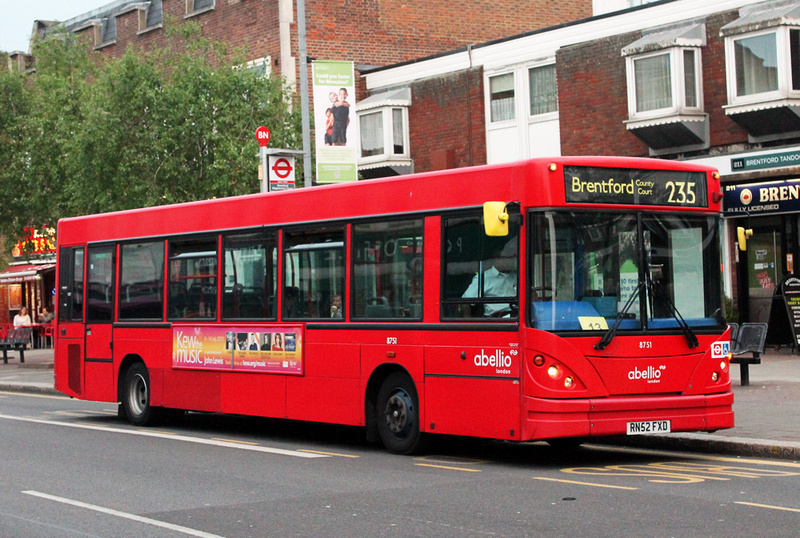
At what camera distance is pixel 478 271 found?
37.9 feet

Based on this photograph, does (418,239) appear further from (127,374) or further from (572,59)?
(572,59)

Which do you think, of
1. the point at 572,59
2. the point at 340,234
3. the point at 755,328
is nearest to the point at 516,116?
the point at 572,59

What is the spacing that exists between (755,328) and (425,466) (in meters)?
7.62

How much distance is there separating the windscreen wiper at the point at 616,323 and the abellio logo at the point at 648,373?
1.37 ft

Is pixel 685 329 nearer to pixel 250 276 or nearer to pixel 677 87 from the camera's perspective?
pixel 250 276

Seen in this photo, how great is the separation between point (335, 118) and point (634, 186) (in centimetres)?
999

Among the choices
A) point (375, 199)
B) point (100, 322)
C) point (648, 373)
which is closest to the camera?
point (648, 373)

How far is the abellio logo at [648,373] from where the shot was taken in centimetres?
1122

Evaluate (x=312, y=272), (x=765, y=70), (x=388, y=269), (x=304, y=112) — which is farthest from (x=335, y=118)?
(x=388, y=269)

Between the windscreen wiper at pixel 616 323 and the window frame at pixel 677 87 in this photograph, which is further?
the window frame at pixel 677 87

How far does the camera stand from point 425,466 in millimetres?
11539

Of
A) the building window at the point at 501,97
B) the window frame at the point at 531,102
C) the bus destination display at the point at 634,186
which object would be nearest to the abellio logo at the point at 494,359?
the bus destination display at the point at 634,186

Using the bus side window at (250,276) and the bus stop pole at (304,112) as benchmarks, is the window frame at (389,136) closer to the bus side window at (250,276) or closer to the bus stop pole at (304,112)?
the bus stop pole at (304,112)

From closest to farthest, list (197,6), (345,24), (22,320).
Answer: (345,24) < (197,6) < (22,320)
